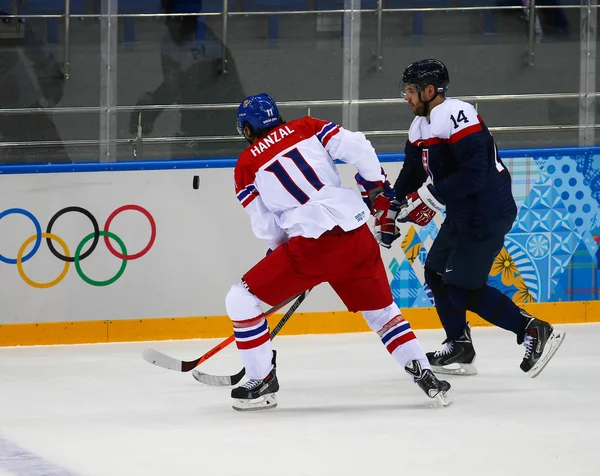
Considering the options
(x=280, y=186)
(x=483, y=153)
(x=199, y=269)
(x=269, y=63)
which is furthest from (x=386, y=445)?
(x=269, y=63)

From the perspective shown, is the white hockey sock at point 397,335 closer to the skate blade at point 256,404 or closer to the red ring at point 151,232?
the skate blade at point 256,404

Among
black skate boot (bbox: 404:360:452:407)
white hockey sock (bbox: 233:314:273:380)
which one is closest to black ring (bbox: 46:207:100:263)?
white hockey sock (bbox: 233:314:273:380)

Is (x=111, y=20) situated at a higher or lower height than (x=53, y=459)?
higher

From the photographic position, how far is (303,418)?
12.4 feet

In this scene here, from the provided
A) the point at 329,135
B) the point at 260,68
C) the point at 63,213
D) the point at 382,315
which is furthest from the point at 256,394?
the point at 260,68

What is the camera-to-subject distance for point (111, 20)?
5.78 meters

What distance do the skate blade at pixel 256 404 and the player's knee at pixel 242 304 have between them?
289 mm

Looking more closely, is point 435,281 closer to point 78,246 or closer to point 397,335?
point 397,335

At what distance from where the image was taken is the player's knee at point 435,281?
15.0ft

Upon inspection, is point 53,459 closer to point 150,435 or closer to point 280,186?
point 150,435

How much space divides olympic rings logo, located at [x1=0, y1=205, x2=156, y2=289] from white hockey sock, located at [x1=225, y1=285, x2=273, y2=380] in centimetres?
168

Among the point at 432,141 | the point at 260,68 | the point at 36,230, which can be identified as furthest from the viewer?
the point at 260,68

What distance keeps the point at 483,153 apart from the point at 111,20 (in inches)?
94.2

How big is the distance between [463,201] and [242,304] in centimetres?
99
